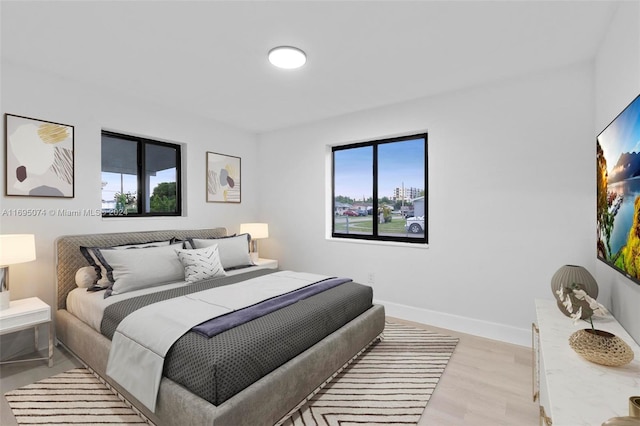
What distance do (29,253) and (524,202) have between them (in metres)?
4.17

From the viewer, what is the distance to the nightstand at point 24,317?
2.25 metres

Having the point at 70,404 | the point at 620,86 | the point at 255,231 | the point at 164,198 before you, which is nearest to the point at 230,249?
the point at 255,231

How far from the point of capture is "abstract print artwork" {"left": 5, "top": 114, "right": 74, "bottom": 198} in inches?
103

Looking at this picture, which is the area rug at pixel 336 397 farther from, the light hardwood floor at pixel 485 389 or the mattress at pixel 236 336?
Answer: the mattress at pixel 236 336

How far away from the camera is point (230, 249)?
349 centimetres

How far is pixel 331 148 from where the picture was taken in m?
4.34

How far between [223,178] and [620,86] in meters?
4.06

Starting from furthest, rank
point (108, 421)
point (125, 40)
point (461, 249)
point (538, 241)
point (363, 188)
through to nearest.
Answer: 1. point (363, 188)
2. point (461, 249)
3. point (538, 241)
4. point (125, 40)
5. point (108, 421)

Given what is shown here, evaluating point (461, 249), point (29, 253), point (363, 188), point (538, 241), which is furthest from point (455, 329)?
point (29, 253)

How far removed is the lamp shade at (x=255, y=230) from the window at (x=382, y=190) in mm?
993

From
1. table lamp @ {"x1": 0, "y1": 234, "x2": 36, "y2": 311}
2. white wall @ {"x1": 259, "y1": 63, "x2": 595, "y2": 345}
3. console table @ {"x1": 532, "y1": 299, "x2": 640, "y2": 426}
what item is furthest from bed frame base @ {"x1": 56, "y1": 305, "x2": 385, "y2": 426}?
console table @ {"x1": 532, "y1": 299, "x2": 640, "y2": 426}

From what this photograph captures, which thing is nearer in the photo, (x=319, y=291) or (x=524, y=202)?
(x=319, y=291)

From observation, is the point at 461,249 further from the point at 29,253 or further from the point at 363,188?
the point at 29,253

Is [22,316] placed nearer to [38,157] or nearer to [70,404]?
[70,404]
